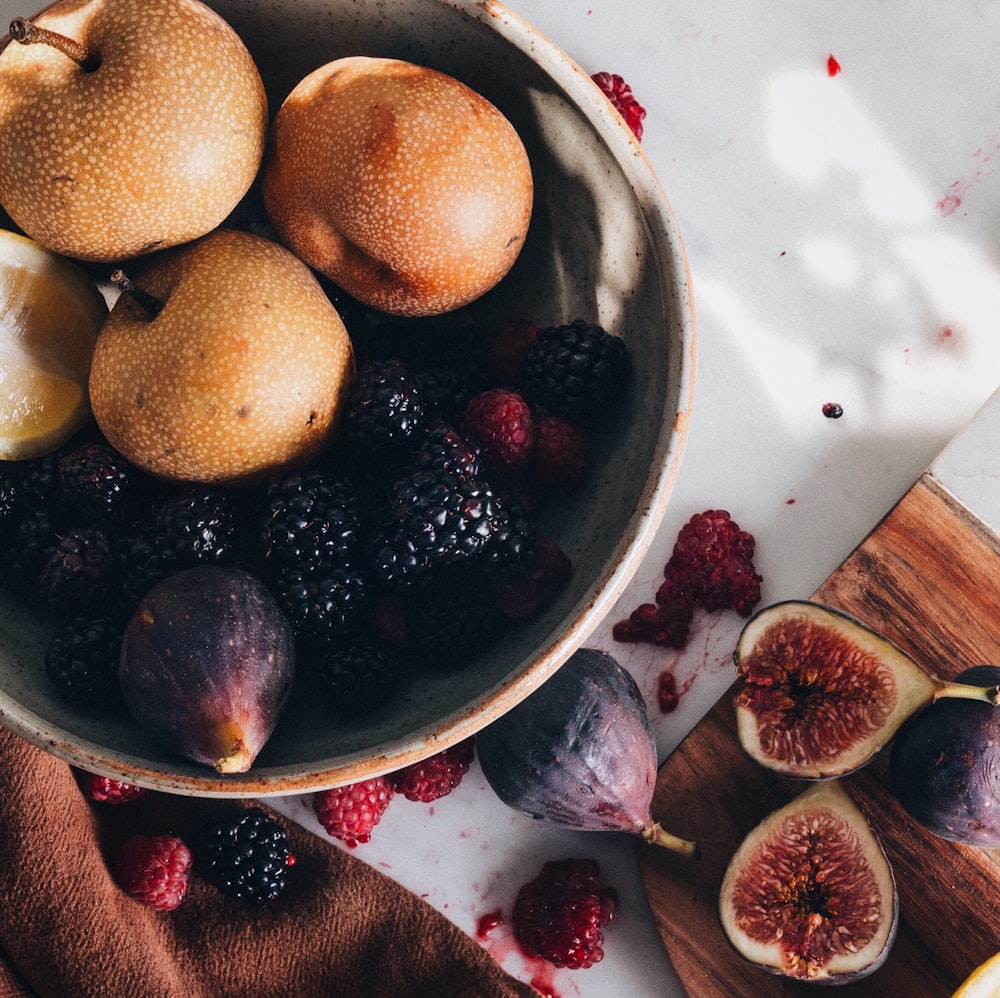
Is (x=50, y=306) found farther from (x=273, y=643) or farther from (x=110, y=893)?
(x=110, y=893)

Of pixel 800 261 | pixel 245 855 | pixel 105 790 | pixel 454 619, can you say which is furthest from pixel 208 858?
pixel 800 261

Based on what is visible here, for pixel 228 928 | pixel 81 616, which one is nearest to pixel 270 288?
pixel 81 616

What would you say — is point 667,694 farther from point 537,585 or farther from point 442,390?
point 442,390

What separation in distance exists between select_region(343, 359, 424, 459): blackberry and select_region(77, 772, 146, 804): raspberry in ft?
1.96

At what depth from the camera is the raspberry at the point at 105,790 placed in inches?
48.1

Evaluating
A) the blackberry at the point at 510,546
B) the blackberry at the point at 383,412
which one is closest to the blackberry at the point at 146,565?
the blackberry at the point at 383,412

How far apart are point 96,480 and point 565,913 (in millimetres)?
799

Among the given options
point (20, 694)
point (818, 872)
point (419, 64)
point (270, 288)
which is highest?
point (419, 64)

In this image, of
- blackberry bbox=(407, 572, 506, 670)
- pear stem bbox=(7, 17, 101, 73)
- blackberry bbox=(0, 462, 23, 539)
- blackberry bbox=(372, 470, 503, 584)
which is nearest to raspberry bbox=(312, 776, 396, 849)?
blackberry bbox=(407, 572, 506, 670)

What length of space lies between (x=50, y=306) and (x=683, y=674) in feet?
2.95

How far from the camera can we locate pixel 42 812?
118 cm

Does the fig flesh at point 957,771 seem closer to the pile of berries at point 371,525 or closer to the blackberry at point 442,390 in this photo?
the pile of berries at point 371,525

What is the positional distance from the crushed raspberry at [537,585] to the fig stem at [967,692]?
19.2 inches

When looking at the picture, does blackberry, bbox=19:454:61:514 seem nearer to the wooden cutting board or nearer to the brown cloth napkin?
the brown cloth napkin
